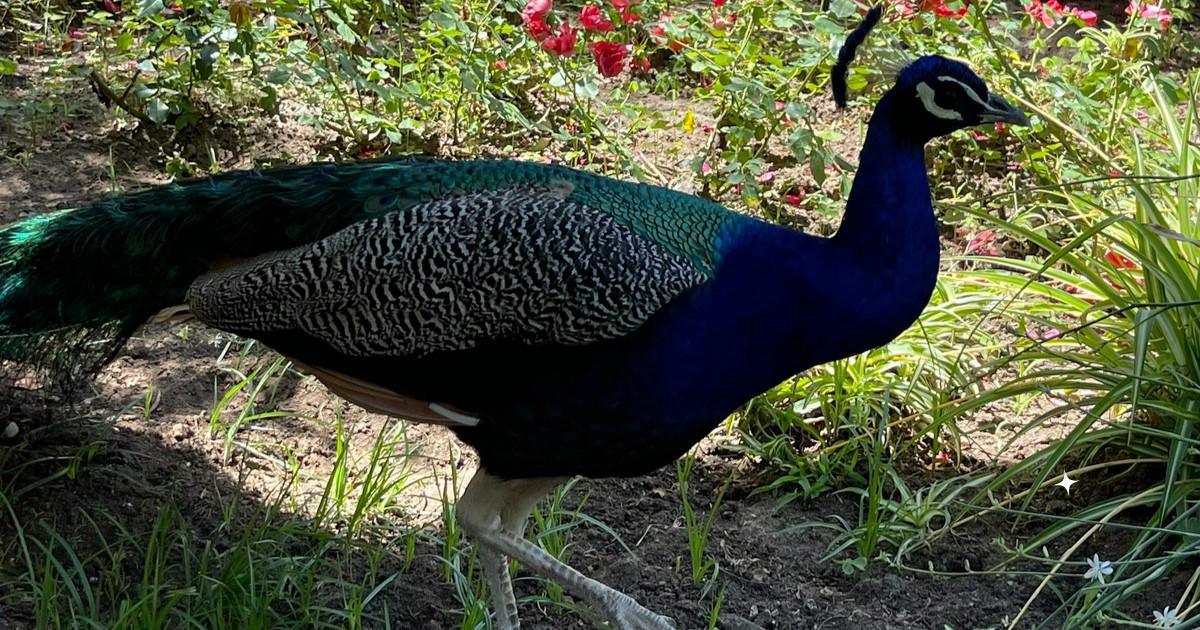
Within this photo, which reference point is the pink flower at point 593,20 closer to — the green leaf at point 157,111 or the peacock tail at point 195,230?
the green leaf at point 157,111

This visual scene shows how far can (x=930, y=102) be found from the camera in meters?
2.67

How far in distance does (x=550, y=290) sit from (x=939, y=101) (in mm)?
862

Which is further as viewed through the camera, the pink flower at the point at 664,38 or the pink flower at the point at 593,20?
the pink flower at the point at 664,38

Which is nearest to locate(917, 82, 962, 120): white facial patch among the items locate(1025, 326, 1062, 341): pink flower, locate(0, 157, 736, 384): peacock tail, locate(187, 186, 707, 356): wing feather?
locate(0, 157, 736, 384): peacock tail

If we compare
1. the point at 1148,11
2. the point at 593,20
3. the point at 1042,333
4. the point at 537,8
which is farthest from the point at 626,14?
the point at 1148,11

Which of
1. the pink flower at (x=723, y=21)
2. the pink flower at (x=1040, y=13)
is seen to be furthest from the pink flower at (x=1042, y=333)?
the pink flower at (x=723, y=21)

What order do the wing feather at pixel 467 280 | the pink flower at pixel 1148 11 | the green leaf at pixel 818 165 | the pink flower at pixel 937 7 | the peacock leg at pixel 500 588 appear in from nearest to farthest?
the wing feather at pixel 467 280
the peacock leg at pixel 500 588
the green leaf at pixel 818 165
the pink flower at pixel 937 7
the pink flower at pixel 1148 11

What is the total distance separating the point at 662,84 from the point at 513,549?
9.60 feet

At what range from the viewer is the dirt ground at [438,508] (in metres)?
3.07

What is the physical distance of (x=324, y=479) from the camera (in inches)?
134

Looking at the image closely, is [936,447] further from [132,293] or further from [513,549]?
[132,293]

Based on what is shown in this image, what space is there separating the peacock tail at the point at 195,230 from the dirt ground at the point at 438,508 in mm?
308

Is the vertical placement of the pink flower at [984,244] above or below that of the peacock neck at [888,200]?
below

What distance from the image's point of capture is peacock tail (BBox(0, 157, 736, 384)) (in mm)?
2732
